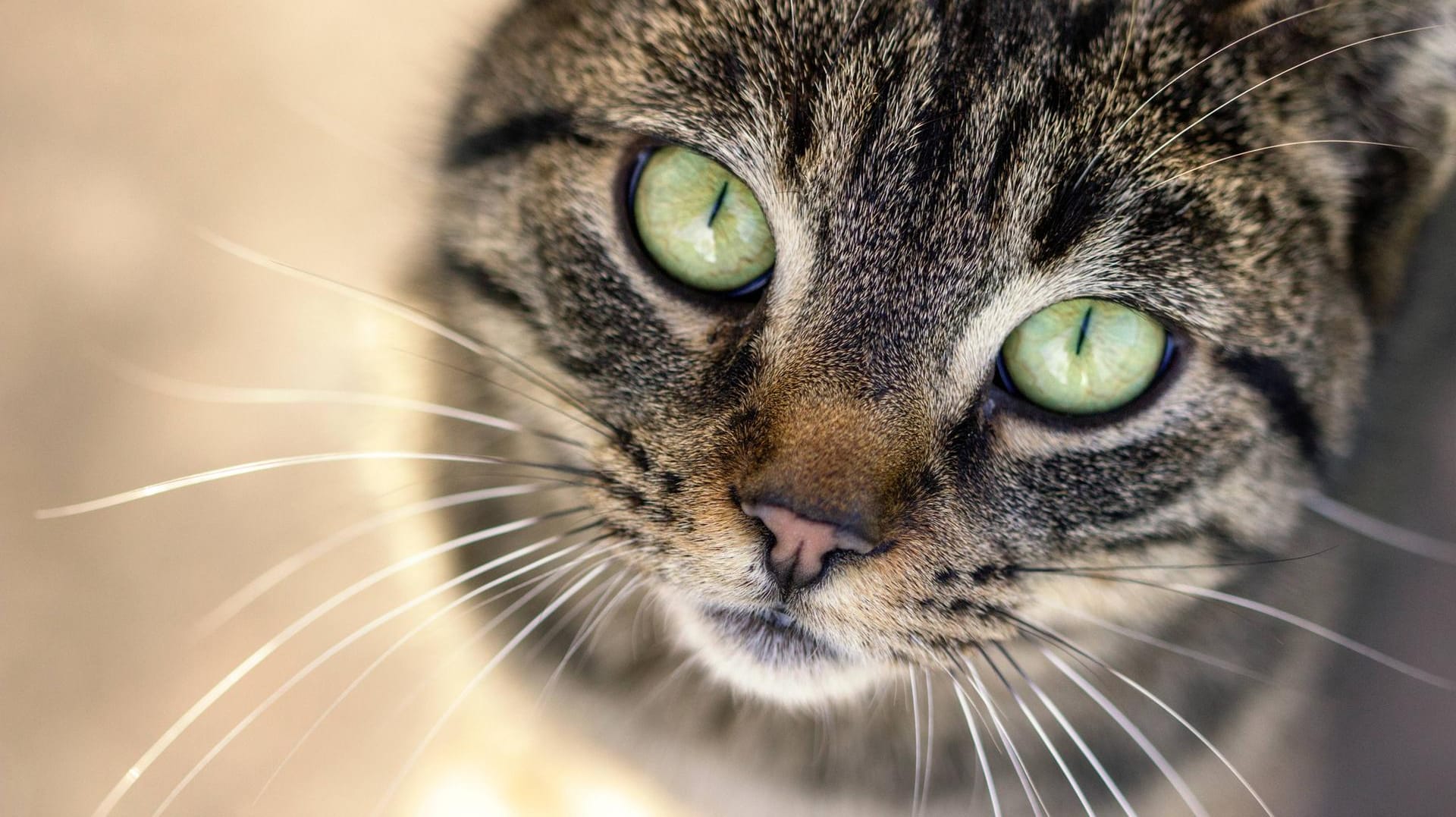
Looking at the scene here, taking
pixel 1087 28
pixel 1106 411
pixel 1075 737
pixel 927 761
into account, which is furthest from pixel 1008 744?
pixel 1087 28

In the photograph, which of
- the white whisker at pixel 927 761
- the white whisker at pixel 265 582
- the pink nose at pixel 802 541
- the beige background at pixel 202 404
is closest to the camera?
the pink nose at pixel 802 541

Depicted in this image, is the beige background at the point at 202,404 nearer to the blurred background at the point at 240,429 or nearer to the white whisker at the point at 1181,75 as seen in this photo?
the blurred background at the point at 240,429

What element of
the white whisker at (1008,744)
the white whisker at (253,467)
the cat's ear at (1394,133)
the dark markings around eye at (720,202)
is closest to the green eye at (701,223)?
the dark markings around eye at (720,202)

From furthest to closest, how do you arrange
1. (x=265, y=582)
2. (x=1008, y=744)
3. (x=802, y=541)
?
(x=265, y=582) → (x=1008, y=744) → (x=802, y=541)

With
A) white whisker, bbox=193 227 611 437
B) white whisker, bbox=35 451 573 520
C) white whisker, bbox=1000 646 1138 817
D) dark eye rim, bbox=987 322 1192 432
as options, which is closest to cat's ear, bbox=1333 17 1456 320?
dark eye rim, bbox=987 322 1192 432

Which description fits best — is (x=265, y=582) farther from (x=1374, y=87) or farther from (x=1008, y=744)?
(x=1374, y=87)

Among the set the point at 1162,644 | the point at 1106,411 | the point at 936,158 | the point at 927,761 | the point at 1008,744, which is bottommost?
the point at 927,761

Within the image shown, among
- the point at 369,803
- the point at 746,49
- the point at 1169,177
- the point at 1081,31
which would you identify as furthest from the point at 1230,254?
the point at 369,803

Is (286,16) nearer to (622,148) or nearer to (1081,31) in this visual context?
(622,148)
